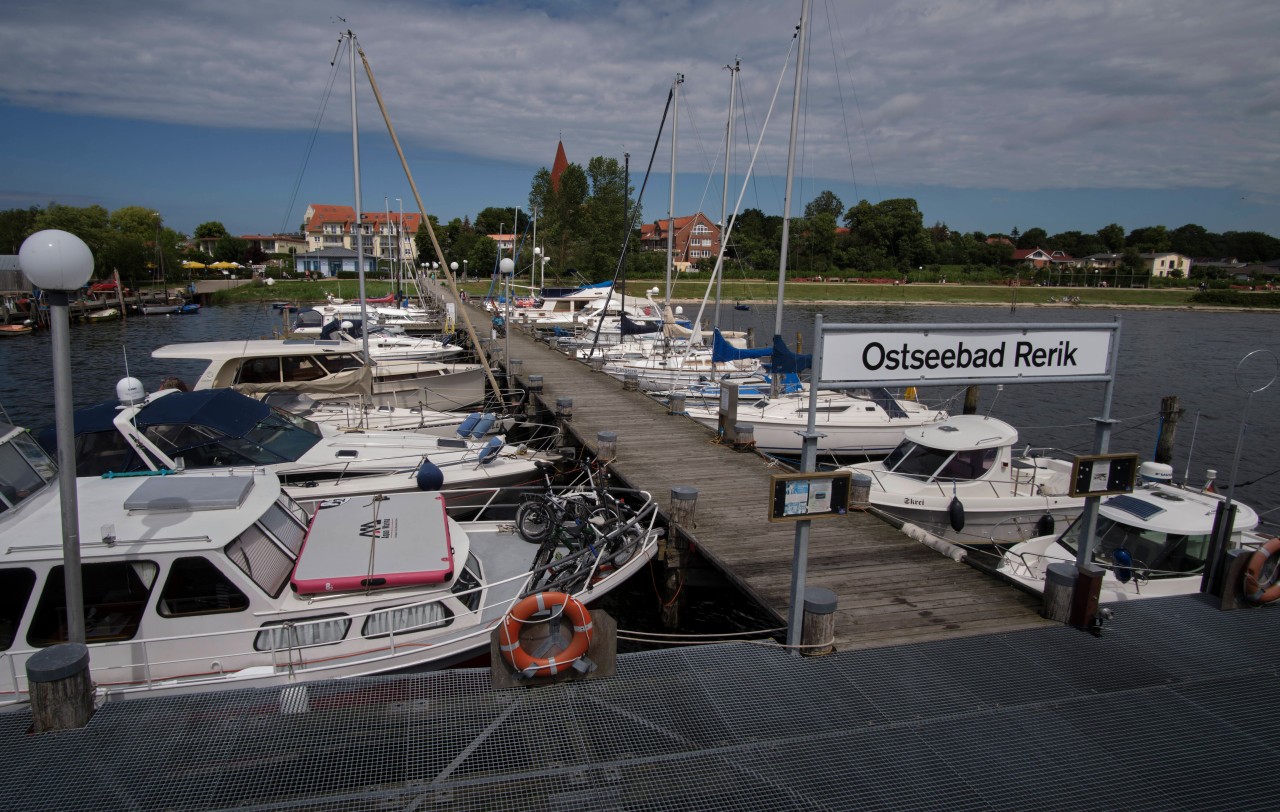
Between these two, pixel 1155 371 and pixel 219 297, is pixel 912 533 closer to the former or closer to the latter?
pixel 1155 371

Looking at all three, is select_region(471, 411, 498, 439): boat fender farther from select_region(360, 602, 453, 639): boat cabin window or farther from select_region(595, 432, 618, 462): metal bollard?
select_region(360, 602, 453, 639): boat cabin window

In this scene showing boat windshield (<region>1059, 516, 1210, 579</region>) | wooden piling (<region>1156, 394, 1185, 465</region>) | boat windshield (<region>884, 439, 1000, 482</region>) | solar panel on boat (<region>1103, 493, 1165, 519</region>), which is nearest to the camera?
boat windshield (<region>1059, 516, 1210, 579</region>)

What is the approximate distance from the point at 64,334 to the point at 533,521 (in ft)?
18.4

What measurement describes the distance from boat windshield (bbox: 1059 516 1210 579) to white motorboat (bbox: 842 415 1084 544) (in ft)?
9.53

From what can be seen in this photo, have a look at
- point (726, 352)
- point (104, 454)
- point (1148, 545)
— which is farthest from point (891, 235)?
point (104, 454)

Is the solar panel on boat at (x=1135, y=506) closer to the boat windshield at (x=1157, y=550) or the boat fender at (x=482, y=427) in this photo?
the boat windshield at (x=1157, y=550)

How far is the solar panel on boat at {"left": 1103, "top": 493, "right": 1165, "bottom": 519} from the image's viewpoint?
31.5 feet

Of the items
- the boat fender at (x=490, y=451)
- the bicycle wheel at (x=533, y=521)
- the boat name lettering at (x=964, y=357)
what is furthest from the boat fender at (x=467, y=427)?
the boat name lettering at (x=964, y=357)

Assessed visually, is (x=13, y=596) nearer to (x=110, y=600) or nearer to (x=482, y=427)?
(x=110, y=600)

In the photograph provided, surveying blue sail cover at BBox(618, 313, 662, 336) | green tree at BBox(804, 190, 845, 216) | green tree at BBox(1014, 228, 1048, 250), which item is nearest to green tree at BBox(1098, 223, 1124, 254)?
green tree at BBox(1014, 228, 1048, 250)

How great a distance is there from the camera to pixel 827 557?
30.1 feet

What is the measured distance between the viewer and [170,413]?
36.7ft

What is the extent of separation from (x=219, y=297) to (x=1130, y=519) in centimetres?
8633

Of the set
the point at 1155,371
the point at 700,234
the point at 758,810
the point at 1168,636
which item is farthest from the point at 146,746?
the point at 700,234
